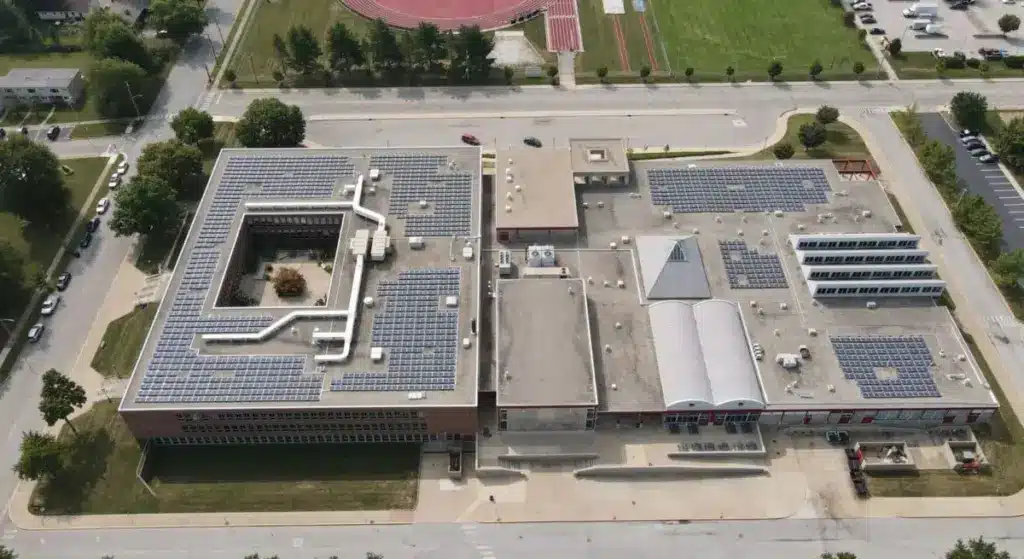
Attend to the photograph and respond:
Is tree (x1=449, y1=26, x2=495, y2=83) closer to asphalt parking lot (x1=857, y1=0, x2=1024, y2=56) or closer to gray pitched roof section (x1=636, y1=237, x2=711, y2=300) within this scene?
gray pitched roof section (x1=636, y1=237, x2=711, y2=300)

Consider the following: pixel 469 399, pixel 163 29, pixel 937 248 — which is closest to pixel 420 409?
pixel 469 399

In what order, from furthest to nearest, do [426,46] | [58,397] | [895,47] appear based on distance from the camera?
[895,47], [426,46], [58,397]

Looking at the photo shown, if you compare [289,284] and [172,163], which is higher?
[172,163]

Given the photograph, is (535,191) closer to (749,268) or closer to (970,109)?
(749,268)

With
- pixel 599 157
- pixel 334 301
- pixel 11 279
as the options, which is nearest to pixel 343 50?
pixel 599 157

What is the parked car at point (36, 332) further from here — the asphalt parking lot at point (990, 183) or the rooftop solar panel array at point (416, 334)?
the asphalt parking lot at point (990, 183)

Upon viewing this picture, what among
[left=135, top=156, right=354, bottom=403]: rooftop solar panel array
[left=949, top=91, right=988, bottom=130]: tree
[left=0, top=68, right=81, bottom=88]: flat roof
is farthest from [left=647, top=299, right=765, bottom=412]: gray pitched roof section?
[left=0, top=68, right=81, bottom=88]: flat roof
